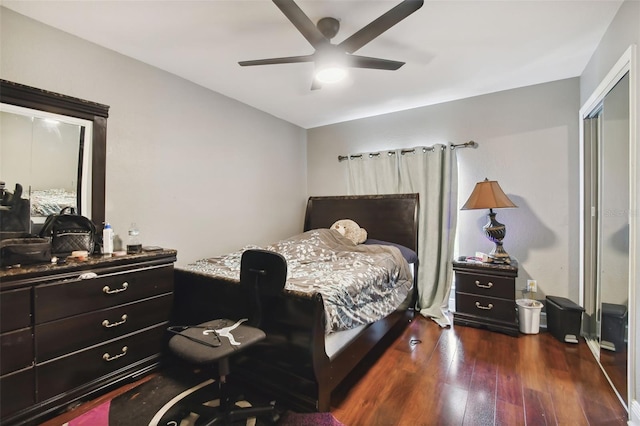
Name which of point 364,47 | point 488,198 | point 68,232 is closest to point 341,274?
point 488,198

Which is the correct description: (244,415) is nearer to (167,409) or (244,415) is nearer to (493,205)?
(167,409)

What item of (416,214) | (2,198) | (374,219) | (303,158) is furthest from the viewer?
(303,158)

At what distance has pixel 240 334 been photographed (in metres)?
1.53

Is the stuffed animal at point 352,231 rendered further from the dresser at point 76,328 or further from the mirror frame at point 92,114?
the mirror frame at point 92,114

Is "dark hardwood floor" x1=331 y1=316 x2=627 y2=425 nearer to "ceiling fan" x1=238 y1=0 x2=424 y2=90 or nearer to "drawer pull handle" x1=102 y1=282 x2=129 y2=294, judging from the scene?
"drawer pull handle" x1=102 y1=282 x2=129 y2=294

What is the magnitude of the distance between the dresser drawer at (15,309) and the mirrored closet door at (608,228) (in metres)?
3.41

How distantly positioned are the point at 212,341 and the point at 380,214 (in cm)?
260

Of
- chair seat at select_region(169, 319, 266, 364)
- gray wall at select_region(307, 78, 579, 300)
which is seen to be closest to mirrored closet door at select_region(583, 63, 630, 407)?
gray wall at select_region(307, 78, 579, 300)

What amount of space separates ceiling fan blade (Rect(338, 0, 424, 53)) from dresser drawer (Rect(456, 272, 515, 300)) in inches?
94.2

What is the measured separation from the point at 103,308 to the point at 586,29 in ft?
12.6

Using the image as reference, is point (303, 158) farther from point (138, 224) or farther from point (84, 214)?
point (84, 214)

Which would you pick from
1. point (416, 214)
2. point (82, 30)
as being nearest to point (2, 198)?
point (82, 30)

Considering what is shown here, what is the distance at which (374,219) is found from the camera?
11.8 feet

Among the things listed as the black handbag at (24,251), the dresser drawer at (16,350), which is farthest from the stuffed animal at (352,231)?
the dresser drawer at (16,350)
